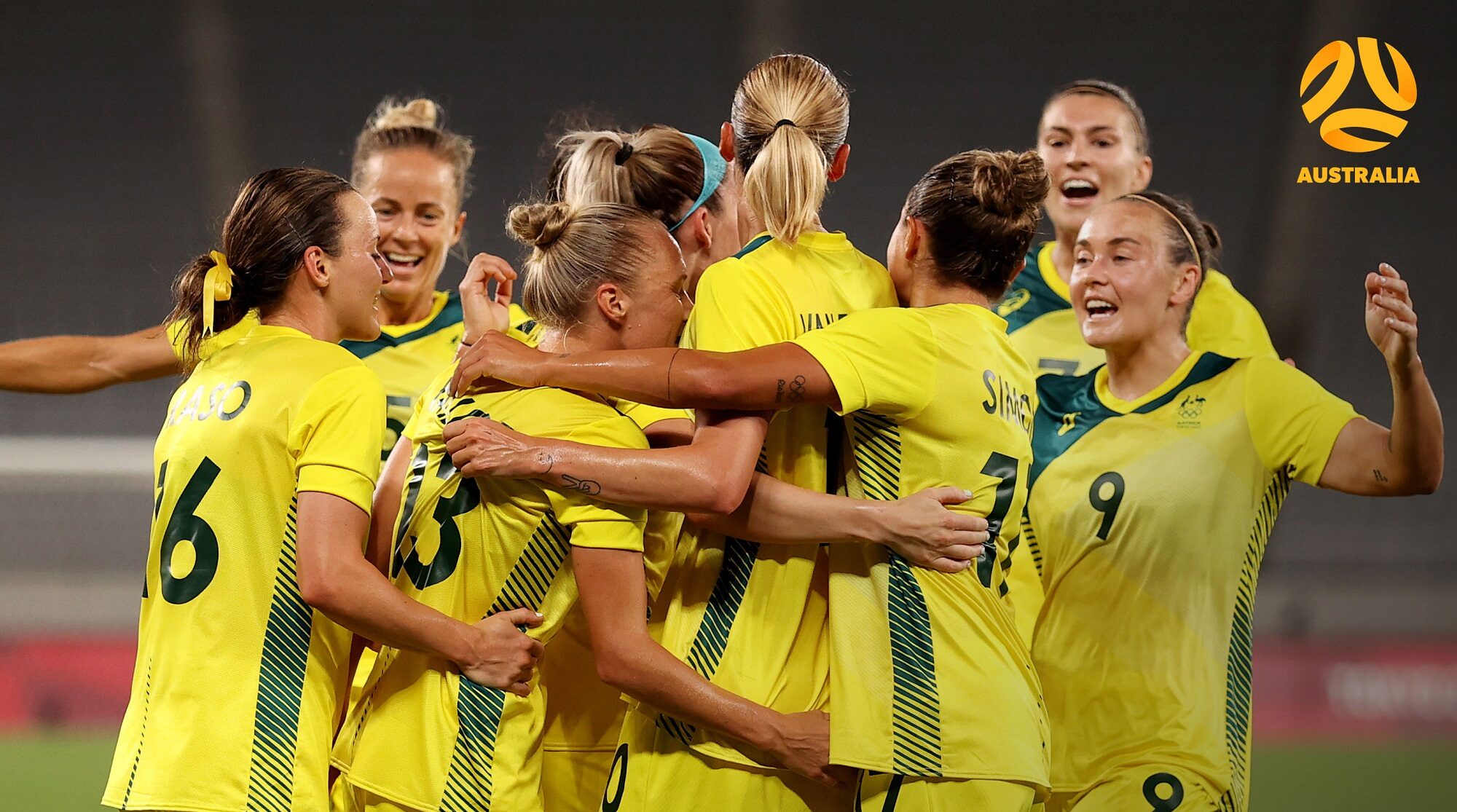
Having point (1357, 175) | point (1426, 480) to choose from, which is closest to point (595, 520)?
point (1426, 480)

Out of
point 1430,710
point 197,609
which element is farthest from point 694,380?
point 1430,710

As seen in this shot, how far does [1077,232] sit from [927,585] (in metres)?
2.37

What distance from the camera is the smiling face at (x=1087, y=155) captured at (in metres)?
4.44

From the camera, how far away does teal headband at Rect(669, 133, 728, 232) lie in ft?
9.91

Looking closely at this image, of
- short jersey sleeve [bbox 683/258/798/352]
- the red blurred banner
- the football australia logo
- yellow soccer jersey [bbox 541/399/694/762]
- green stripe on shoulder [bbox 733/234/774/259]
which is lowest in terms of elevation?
the red blurred banner

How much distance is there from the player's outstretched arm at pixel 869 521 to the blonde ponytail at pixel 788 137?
21.5 inches

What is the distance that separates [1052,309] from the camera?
172 inches

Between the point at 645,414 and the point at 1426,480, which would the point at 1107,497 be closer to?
the point at 1426,480

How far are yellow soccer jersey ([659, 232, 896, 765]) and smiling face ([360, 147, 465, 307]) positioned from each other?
1.85m

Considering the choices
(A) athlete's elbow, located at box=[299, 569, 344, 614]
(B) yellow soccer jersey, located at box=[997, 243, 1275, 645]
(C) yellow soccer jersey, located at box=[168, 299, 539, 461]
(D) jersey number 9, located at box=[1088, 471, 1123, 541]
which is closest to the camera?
(A) athlete's elbow, located at box=[299, 569, 344, 614]

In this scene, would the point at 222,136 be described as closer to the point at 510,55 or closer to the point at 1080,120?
the point at 510,55

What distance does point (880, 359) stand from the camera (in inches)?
93.0

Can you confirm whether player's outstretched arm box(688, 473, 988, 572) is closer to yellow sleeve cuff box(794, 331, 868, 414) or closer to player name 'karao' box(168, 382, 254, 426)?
yellow sleeve cuff box(794, 331, 868, 414)

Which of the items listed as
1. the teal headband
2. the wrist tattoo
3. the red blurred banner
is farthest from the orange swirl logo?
the wrist tattoo
